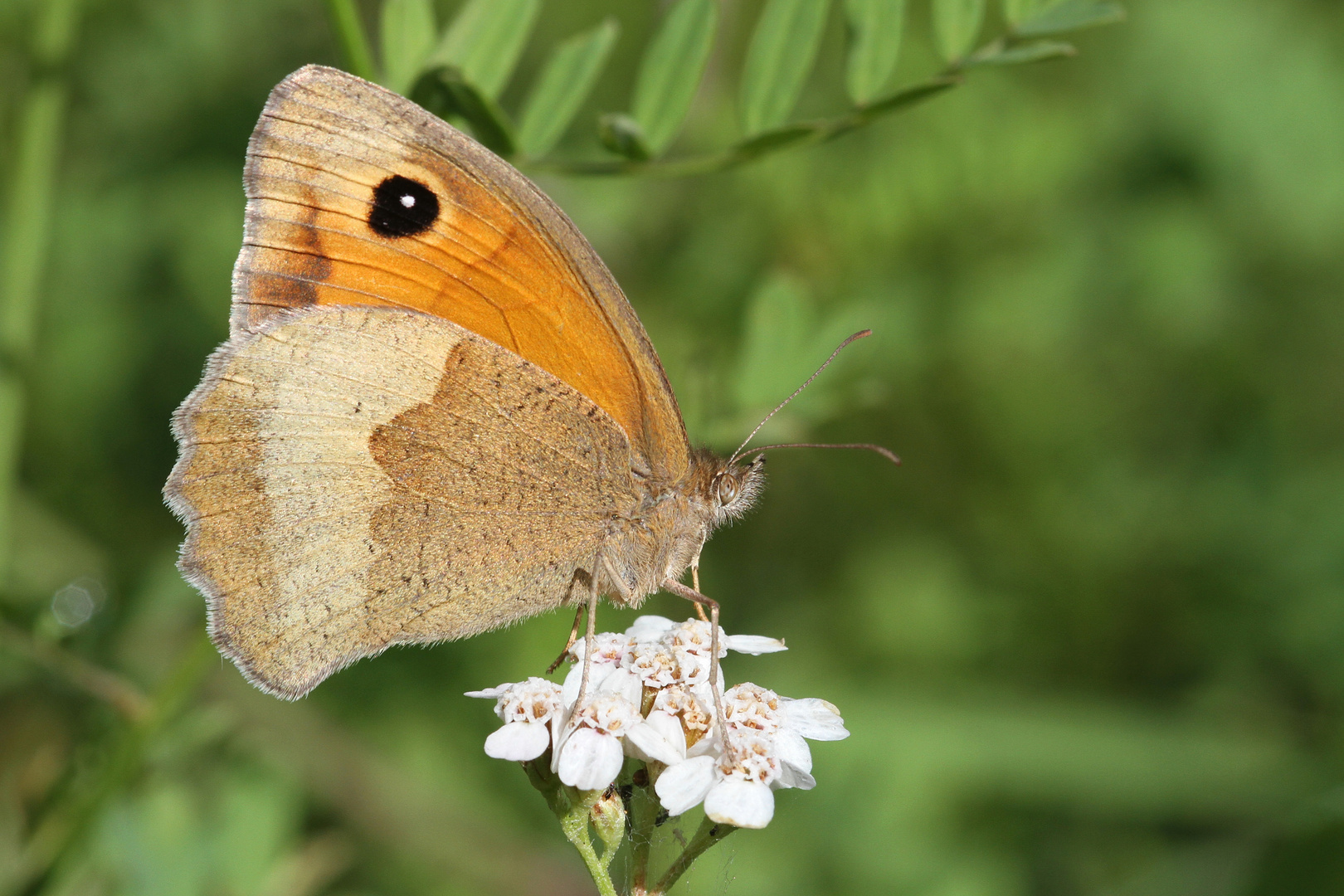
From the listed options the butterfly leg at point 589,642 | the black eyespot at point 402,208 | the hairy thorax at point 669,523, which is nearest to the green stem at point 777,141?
the black eyespot at point 402,208

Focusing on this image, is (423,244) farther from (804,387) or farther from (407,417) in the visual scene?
(804,387)

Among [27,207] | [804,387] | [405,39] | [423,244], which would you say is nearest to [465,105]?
[405,39]

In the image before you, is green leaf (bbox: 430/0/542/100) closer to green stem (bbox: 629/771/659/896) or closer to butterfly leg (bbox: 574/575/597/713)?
butterfly leg (bbox: 574/575/597/713)

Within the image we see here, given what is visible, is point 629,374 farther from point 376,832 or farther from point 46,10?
point 376,832

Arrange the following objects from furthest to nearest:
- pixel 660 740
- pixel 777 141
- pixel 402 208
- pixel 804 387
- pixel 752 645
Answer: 1. pixel 804 387
2. pixel 402 208
3. pixel 752 645
4. pixel 777 141
5. pixel 660 740

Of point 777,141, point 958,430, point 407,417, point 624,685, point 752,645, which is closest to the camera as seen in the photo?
point 624,685

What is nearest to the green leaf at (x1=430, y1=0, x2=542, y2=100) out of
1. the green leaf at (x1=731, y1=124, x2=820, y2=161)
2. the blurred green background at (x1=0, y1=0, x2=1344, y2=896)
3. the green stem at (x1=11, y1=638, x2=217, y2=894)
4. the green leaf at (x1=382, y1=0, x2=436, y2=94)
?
the green leaf at (x1=382, y1=0, x2=436, y2=94)

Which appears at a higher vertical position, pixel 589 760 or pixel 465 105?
pixel 465 105
